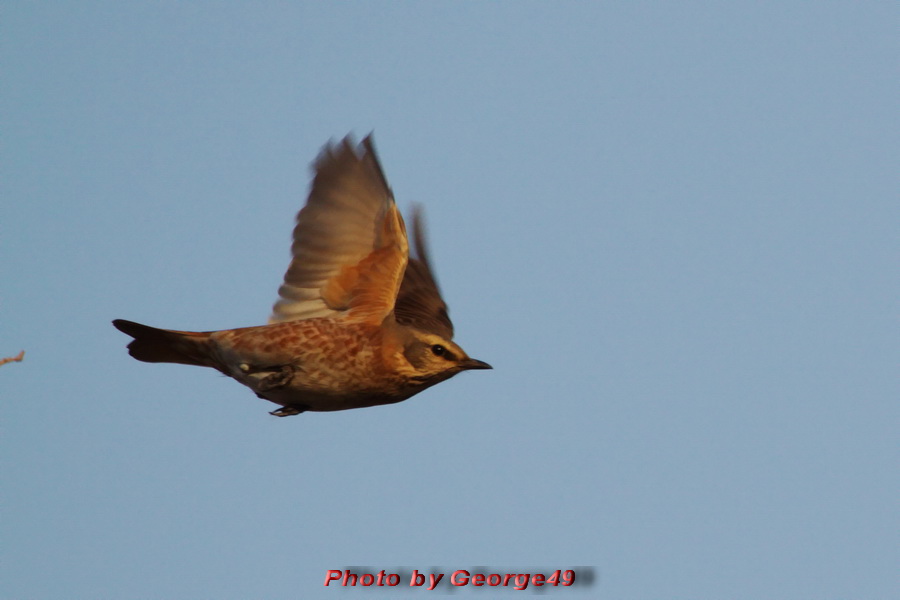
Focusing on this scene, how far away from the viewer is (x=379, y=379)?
7.73 m

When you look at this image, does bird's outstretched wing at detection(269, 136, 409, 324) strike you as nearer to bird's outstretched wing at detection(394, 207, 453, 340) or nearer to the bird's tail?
the bird's tail

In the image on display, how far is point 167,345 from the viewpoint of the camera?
8.31m

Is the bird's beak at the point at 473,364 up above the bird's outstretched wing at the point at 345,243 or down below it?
below

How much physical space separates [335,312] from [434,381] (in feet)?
3.72

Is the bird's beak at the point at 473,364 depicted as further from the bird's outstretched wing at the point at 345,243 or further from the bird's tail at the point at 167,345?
the bird's tail at the point at 167,345

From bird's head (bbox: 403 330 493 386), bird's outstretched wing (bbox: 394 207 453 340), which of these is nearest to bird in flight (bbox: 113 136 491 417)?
bird's head (bbox: 403 330 493 386)

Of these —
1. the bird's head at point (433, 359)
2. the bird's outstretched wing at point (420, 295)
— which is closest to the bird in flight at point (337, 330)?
the bird's head at point (433, 359)

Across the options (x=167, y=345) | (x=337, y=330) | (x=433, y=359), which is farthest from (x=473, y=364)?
(x=167, y=345)

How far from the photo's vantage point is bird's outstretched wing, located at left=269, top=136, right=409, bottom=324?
8.58 m

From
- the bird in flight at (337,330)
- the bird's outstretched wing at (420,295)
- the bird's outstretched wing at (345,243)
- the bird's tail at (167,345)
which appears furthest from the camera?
the bird's outstretched wing at (420,295)

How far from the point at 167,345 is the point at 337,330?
136 cm

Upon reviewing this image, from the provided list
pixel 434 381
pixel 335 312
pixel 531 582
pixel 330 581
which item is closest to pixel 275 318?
pixel 335 312

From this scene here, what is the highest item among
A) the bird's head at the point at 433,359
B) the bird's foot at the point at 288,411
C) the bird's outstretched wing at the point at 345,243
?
the bird's outstretched wing at the point at 345,243

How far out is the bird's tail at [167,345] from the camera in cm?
814
